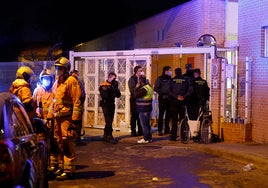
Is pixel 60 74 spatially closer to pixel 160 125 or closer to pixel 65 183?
pixel 65 183

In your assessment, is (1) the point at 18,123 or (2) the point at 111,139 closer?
(1) the point at 18,123

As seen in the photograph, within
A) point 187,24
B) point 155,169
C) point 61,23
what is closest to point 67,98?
point 155,169

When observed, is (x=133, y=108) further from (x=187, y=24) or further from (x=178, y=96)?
(x=187, y=24)

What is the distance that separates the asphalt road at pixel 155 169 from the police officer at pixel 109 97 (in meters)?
0.69

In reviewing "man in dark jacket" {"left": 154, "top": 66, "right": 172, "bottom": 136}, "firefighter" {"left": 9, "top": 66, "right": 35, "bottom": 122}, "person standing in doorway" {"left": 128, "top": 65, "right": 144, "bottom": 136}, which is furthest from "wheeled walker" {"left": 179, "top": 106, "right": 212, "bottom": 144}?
"firefighter" {"left": 9, "top": 66, "right": 35, "bottom": 122}

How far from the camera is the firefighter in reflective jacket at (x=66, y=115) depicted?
27.0 feet

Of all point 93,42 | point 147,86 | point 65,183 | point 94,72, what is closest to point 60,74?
point 65,183

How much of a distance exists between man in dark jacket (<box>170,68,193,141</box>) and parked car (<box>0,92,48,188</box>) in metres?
6.82

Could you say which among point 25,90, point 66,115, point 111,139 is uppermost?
point 25,90

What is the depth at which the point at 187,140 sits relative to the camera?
12602mm

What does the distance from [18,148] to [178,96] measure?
848cm

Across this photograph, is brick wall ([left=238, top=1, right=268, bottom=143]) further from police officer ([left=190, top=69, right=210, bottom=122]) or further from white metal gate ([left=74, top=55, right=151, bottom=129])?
white metal gate ([left=74, top=55, right=151, bottom=129])

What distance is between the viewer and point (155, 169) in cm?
944

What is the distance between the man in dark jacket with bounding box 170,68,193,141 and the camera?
1274 cm
